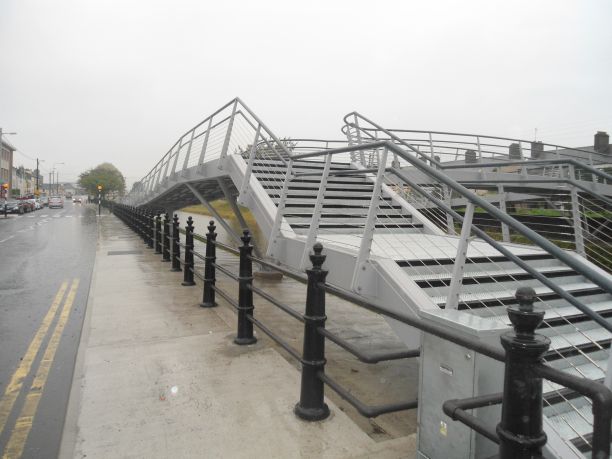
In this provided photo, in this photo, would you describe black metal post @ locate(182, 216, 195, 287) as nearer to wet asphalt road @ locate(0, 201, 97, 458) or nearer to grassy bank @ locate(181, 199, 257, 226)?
wet asphalt road @ locate(0, 201, 97, 458)

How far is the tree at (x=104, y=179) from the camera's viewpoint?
120 metres

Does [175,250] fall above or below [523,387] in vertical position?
below

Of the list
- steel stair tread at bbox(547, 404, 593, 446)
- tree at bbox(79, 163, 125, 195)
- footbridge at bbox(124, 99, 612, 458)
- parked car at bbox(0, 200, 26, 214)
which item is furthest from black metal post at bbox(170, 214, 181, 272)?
tree at bbox(79, 163, 125, 195)

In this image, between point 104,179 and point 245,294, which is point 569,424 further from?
point 104,179

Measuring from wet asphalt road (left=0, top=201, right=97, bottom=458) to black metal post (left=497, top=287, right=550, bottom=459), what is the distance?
3116mm

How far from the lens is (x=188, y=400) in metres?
4.01

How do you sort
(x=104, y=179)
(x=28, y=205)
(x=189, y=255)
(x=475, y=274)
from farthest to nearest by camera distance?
(x=104, y=179), (x=28, y=205), (x=189, y=255), (x=475, y=274)

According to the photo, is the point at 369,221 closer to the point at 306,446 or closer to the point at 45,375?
the point at 306,446

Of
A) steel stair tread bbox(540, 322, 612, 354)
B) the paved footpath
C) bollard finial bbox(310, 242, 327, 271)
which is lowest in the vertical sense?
the paved footpath

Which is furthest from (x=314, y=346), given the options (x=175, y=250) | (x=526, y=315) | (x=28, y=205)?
(x=28, y=205)

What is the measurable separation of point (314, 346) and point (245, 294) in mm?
1984

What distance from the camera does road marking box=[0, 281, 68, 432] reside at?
13.0 feet

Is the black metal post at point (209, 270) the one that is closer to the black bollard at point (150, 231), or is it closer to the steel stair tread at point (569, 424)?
the steel stair tread at point (569, 424)

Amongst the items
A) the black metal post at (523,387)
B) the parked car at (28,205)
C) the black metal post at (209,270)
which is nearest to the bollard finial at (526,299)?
the black metal post at (523,387)
